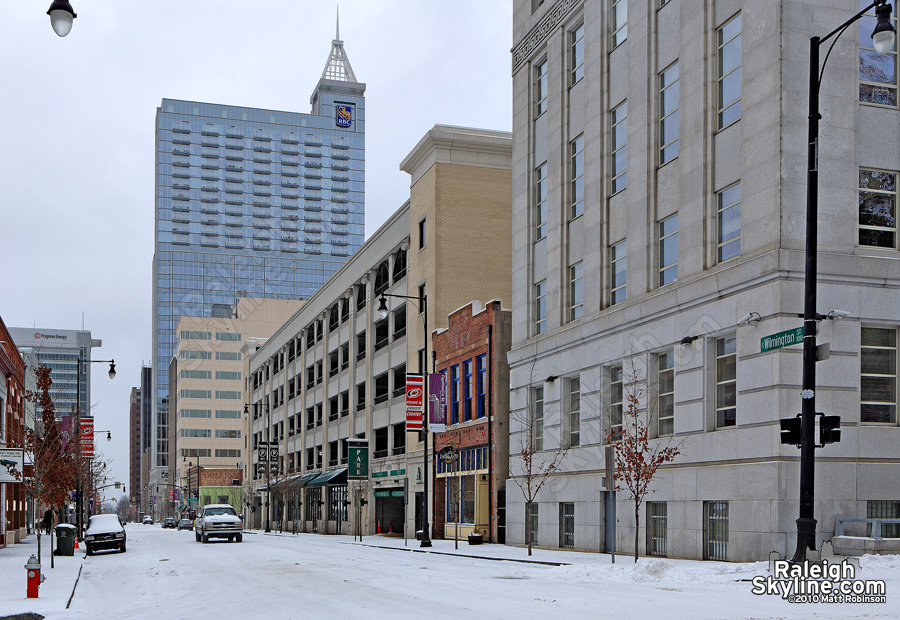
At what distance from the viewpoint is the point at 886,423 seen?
24125mm

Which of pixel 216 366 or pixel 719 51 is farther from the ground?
pixel 719 51

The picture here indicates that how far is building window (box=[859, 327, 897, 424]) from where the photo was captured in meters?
24.1

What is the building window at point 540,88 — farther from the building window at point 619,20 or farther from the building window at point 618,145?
the building window at point 618,145

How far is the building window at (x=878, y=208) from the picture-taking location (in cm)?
2475

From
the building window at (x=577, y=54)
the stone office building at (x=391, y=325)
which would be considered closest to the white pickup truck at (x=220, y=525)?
the stone office building at (x=391, y=325)

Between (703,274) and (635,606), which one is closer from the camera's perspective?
(635,606)

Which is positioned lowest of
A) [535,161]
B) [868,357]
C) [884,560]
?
[884,560]

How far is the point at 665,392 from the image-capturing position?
2883cm

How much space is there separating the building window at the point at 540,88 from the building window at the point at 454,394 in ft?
41.2

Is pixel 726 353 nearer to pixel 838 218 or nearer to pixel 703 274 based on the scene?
pixel 703 274

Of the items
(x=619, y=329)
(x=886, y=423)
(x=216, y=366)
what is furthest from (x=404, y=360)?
(x=216, y=366)

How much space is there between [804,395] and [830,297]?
6.73 meters

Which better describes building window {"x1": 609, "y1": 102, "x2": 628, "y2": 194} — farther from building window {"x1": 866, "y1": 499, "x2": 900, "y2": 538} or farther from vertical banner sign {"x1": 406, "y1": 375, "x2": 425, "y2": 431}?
vertical banner sign {"x1": 406, "y1": 375, "x2": 425, "y2": 431}

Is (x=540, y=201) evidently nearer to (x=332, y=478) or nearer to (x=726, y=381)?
(x=726, y=381)
